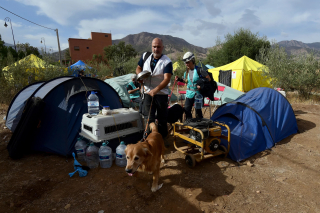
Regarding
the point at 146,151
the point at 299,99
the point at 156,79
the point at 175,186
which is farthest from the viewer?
the point at 299,99

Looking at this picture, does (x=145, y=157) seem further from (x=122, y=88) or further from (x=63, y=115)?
(x=122, y=88)

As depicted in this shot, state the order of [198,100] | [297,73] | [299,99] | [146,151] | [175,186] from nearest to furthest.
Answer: [146,151]
[175,186]
[198,100]
[299,99]
[297,73]

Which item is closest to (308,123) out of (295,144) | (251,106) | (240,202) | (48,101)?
(295,144)

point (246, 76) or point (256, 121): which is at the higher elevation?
point (246, 76)

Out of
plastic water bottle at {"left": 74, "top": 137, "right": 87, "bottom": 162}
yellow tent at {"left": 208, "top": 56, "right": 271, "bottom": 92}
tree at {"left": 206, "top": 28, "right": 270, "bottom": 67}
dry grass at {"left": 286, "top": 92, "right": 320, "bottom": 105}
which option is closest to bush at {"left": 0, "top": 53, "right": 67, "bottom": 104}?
plastic water bottle at {"left": 74, "top": 137, "right": 87, "bottom": 162}

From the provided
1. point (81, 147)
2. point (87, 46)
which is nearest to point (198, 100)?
point (81, 147)

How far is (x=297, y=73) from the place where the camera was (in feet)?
34.4

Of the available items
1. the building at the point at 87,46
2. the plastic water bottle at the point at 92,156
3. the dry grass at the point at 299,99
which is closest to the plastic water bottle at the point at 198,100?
the plastic water bottle at the point at 92,156

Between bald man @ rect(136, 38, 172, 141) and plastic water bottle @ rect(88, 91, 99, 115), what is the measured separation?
3.62ft

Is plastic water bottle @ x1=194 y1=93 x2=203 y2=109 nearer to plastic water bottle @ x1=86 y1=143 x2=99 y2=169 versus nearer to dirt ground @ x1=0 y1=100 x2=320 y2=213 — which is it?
dirt ground @ x1=0 y1=100 x2=320 y2=213

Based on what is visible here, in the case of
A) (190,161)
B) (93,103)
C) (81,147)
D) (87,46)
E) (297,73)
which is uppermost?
(87,46)

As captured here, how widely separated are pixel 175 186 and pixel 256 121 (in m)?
2.56

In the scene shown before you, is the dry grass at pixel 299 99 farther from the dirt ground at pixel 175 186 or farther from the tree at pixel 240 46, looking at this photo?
the tree at pixel 240 46

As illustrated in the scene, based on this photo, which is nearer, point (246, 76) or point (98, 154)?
point (98, 154)
